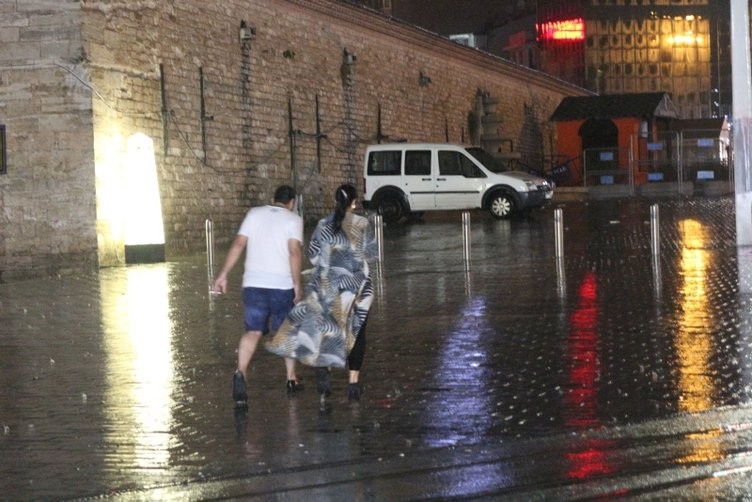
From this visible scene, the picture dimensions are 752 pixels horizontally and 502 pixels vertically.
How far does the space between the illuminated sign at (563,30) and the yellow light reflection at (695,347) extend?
86.3 metres

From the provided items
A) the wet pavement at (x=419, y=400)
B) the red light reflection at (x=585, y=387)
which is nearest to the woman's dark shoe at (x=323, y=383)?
the wet pavement at (x=419, y=400)

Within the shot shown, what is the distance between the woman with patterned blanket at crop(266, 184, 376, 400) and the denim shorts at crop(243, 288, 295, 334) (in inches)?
8.6

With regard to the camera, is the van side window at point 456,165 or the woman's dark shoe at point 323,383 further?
the van side window at point 456,165

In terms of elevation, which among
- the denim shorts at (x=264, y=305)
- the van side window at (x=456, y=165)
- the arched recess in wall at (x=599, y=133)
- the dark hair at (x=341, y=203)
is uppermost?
the arched recess in wall at (x=599, y=133)

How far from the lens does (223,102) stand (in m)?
31.3

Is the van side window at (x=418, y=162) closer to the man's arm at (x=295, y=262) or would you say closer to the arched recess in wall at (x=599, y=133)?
the arched recess in wall at (x=599, y=133)

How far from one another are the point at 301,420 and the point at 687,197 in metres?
38.4

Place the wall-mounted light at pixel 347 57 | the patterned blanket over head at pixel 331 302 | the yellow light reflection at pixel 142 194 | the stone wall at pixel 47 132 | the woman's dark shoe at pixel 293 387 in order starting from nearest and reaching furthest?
1. the patterned blanket over head at pixel 331 302
2. the woman's dark shoe at pixel 293 387
3. the stone wall at pixel 47 132
4. the yellow light reflection at pixel 142 194
5. the wall-mounted light at pixel 347 57

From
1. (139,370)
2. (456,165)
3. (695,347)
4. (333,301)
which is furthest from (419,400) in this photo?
(456,165)

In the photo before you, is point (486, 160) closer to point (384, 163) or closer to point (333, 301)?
point (384, 163)

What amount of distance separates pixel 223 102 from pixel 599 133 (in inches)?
1178

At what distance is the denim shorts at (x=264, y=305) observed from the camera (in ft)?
32.4

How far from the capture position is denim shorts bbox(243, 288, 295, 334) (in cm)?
988

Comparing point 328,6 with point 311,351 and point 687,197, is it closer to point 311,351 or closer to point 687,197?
point 687,197
